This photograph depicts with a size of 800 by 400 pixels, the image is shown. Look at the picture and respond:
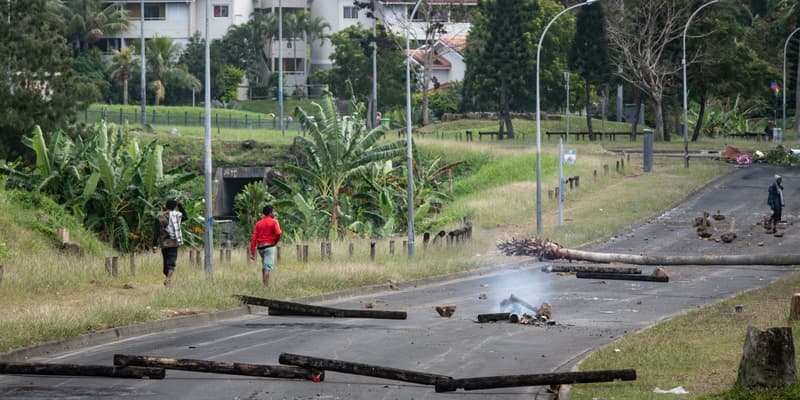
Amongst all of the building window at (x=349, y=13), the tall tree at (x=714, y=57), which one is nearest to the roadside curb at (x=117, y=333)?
the tall tree at (x=714, y=57)

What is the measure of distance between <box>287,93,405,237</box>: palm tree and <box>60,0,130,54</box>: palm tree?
6078cm

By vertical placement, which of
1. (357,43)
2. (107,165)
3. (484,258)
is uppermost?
(357,43)

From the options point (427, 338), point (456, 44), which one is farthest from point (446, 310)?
point (456, 44)

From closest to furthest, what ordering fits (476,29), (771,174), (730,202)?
(730,202), (771,174), (476,29)

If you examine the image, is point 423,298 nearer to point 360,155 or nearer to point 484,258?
point 484,258

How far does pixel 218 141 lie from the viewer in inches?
2645

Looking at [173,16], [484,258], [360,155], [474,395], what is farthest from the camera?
[173,16]

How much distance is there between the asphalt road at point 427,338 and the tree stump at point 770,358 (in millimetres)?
2432

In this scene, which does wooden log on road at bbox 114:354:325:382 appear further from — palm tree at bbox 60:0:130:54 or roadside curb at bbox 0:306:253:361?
Result: palm tree at bbox 60:0:130:54

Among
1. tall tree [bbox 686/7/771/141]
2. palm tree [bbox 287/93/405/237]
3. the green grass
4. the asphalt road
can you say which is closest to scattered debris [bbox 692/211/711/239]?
the asphalt road

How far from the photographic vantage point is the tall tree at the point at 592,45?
79.2 metres

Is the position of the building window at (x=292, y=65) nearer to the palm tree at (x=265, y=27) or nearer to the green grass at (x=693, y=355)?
the palm tree at (x=265, y=27)

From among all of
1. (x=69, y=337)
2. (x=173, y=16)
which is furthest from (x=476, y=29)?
(x=69, y=337)

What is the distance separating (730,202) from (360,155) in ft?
53.1
